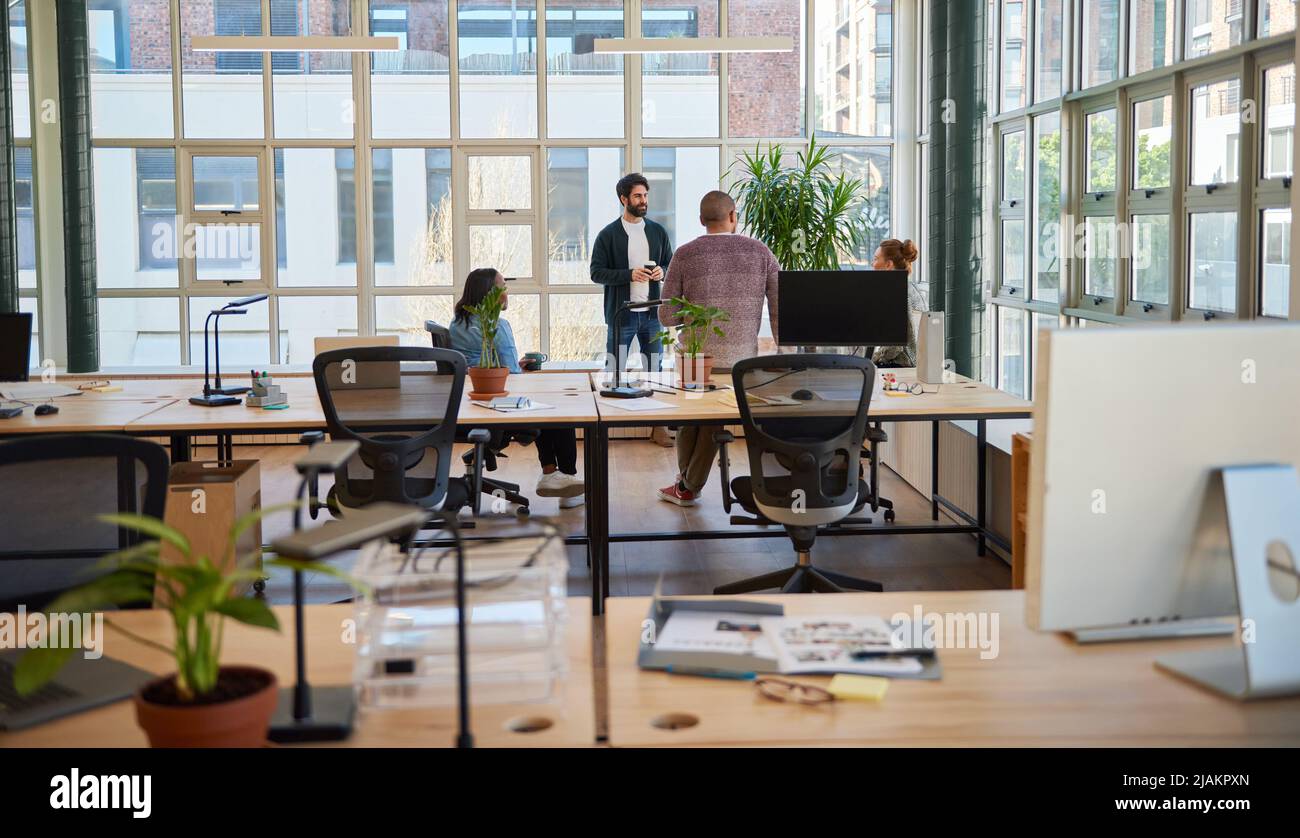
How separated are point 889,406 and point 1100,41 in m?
2.64

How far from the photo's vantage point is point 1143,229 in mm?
5816

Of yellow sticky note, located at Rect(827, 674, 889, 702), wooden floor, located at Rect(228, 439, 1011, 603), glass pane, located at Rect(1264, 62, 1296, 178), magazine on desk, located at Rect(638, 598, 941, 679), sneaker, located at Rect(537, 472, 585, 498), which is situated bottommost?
wooden floor, located at Rect(228, 439, 1011, 603)

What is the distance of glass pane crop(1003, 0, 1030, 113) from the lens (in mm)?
7215

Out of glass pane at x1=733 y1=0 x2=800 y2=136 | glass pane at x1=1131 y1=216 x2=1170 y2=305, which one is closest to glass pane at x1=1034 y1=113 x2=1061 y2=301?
glass pane at x1=1131 y1=216 x2=1170 y2=305

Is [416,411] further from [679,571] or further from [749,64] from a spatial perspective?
[749,64]

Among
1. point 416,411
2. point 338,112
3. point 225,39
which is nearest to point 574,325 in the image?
point 338,112

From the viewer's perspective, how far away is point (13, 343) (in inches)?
190

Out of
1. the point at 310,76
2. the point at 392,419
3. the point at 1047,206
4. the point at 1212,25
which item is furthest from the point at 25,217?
the point at 1212,25

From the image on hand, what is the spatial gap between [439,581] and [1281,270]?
402 cm

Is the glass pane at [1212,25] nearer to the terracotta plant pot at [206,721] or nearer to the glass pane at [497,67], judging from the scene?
the terracotta plant pot at [206,721]

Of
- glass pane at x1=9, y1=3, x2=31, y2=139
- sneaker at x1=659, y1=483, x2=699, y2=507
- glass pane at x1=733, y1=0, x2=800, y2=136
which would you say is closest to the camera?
sneaker at x1=659, y1=483, x2=699, y2=507

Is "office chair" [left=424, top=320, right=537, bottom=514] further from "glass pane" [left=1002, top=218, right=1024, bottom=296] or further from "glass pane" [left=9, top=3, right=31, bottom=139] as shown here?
"glass pane" [left=9, top=3, right=31, bottom=139]

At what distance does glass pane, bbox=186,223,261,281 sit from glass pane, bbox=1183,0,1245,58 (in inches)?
249

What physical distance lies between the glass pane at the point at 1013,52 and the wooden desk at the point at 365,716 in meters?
6.10
